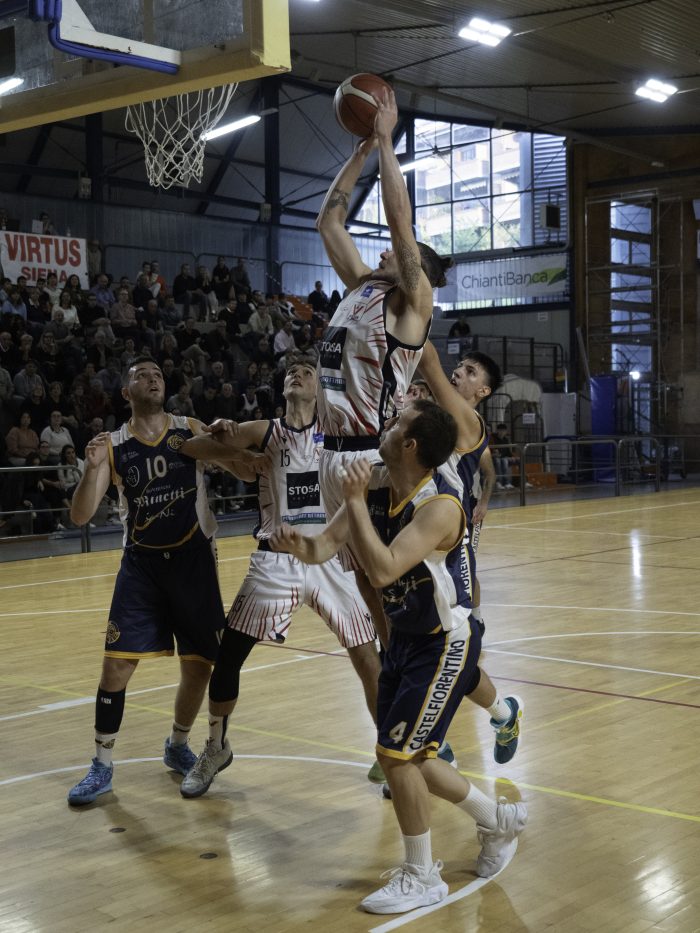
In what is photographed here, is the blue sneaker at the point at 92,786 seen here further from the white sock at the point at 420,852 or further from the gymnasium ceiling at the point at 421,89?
the gymnasium ceiling at the point at 421,89

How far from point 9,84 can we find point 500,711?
3903 millimetres

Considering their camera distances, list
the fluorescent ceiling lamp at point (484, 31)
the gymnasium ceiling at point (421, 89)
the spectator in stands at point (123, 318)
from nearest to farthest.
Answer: the fluorescent ceiling lamp at point (484, 31)
the spectator in stands at point (123, 318)
the gymnasium ceiling at point (421, 89)

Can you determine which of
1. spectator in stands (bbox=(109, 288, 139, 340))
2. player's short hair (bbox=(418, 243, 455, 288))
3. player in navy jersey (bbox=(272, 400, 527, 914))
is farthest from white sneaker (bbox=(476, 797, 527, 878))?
spectator in stands (bbox=(109, 288, 139, 340))

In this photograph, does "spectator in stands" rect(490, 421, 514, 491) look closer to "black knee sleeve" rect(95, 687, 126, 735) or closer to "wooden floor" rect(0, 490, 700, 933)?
"wooden floor" rect(0, 490, 700, 933)

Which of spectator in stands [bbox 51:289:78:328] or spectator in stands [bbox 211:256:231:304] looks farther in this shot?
spectator in stands [bbox 211:256:231:304]

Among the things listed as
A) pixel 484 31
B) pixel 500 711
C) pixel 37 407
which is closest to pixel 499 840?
pixel 500 711

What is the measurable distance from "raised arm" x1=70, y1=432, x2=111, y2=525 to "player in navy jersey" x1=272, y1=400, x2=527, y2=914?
154 centimetres

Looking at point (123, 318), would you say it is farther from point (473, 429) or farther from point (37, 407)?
point (473, 429)

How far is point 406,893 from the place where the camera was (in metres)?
3.45

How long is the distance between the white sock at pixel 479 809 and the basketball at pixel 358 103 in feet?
7.89

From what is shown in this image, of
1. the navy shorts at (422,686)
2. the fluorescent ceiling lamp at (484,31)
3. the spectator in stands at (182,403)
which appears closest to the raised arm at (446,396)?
the navy shorts at (422,686)

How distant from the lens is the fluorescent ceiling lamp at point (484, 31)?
1695 centimetres

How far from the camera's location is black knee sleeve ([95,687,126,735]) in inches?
181

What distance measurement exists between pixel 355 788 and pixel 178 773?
80 cm
